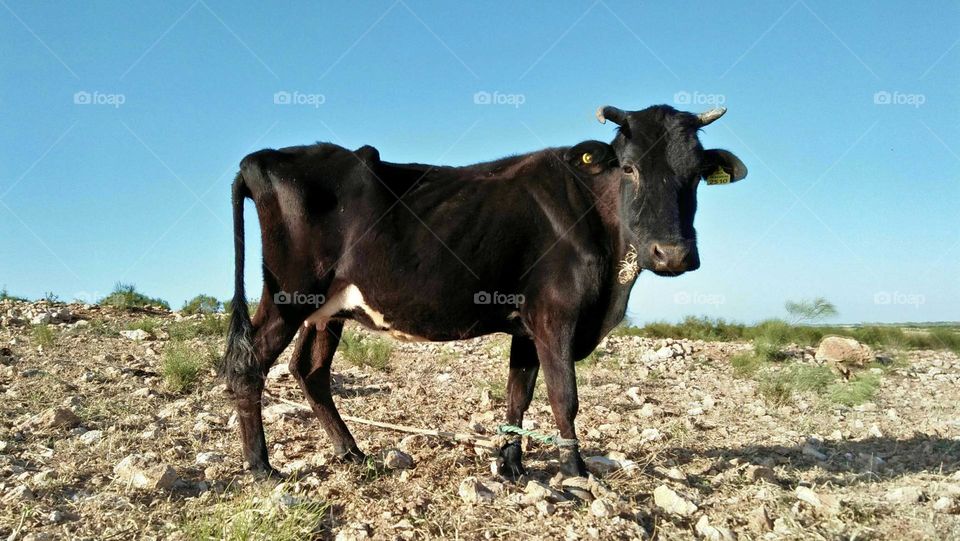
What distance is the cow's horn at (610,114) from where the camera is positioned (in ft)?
17.2

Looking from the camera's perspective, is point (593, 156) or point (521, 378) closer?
point (593, 156)

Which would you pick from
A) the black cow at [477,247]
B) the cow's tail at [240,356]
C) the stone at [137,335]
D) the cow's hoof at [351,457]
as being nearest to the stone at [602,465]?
the black cow at [477,247]

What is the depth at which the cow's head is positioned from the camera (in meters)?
4.75

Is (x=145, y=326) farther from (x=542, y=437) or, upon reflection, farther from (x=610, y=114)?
(x=610, y=114)

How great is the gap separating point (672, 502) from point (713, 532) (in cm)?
46

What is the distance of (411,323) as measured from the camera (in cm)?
529

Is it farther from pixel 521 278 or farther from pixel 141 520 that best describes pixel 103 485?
pixel 521 278

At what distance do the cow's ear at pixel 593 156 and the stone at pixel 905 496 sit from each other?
2960 millimetres

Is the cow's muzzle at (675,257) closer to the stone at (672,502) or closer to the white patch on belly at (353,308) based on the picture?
the stone at (672,502)

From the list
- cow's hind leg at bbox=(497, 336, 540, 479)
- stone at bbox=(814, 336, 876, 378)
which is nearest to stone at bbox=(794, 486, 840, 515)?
cow's hind leg at bbox=(497, 336, 540, 479)

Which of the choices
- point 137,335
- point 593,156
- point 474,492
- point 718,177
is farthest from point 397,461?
point 137,335

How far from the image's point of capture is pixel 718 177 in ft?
18.1

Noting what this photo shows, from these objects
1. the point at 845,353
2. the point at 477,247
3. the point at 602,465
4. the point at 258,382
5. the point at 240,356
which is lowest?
the point at 602,465

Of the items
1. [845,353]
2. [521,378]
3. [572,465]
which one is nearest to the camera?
[572,465]
